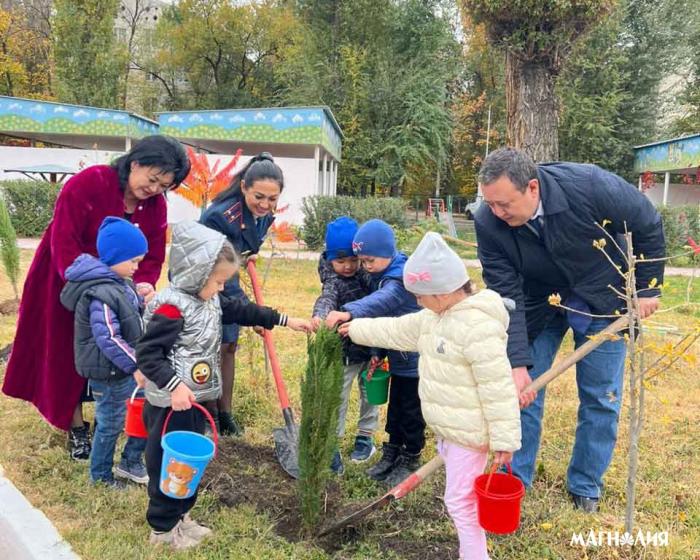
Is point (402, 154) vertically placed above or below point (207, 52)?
below

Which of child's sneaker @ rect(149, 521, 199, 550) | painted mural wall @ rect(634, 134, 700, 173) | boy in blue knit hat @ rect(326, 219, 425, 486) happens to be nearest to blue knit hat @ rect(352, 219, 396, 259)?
boy in blue knit hat @ rect(326, 219, 425, 486)

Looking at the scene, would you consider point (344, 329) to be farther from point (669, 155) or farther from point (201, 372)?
point (669, 155)

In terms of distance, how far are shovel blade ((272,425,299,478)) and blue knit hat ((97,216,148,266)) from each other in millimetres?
1268

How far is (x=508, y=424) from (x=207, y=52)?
3537 centimetres

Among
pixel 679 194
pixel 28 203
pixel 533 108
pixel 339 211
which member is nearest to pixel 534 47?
pixel 533 108

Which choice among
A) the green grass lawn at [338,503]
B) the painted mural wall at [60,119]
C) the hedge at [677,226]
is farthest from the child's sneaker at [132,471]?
the painted mural wall at [60,119]

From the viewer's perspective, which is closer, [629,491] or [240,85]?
[629,491]

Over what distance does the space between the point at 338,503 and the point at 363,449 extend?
2.01ft

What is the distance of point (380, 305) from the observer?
9.60 feet

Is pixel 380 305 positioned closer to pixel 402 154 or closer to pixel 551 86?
pixel 551 86

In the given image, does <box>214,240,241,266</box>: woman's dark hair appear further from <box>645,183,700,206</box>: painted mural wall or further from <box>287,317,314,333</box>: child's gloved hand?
<box>645,183,700,206</box>: painted mural wall

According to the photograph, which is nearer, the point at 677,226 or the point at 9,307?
the point at 9,307

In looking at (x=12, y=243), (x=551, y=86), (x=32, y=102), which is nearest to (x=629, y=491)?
(x=551, y=86)

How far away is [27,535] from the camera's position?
8.09 feet
